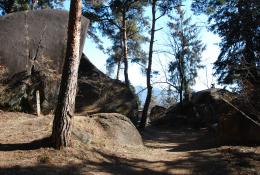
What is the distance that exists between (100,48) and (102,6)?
855 cm

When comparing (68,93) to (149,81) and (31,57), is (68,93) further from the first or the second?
(149,81)

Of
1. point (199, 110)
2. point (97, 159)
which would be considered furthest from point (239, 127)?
point (199, 110)

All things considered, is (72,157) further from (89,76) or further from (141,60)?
(141,60)

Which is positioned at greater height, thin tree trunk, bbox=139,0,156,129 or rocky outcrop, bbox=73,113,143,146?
thin tree trunk, bbox=139,0,156,129

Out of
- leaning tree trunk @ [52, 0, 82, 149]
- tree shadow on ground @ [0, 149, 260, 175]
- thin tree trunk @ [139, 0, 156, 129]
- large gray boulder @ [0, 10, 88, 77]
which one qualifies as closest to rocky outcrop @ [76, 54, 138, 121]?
thin tree trunk @ [139, 0, 156, 129]

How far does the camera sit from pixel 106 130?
1123 centimetres

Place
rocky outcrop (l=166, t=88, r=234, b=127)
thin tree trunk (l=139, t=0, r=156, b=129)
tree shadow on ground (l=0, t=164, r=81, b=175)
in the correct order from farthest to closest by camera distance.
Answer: rocky outcrop (l=166, t=88, r=234, b=127) < thin tree trunk (l=139, t=0, r=156, b=129) < tree shadow on ground (l=0, t=164, r=81, b=175)

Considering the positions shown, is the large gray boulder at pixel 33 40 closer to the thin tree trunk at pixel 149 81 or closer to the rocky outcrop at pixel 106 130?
the rocky outcrop at pixel 106 130

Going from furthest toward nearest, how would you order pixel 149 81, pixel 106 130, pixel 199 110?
1. pixel 199 110
2. pixel 149 81
3. pixel 106 130

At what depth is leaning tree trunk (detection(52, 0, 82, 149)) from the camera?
27.5ft

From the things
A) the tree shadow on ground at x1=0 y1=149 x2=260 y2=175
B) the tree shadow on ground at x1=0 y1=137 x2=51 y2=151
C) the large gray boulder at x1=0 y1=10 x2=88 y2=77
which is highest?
the large gray boulder at x1=0 y1=10 x2=88 y2=77

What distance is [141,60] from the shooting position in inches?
1201

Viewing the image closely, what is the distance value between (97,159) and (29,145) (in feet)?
5.58

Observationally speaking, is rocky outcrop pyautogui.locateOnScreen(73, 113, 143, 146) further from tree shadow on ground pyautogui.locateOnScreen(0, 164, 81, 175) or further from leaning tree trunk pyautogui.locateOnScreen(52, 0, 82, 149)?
tree shadow on ground pyautogui.locateOnScreen(0, 164, 81, 175)
